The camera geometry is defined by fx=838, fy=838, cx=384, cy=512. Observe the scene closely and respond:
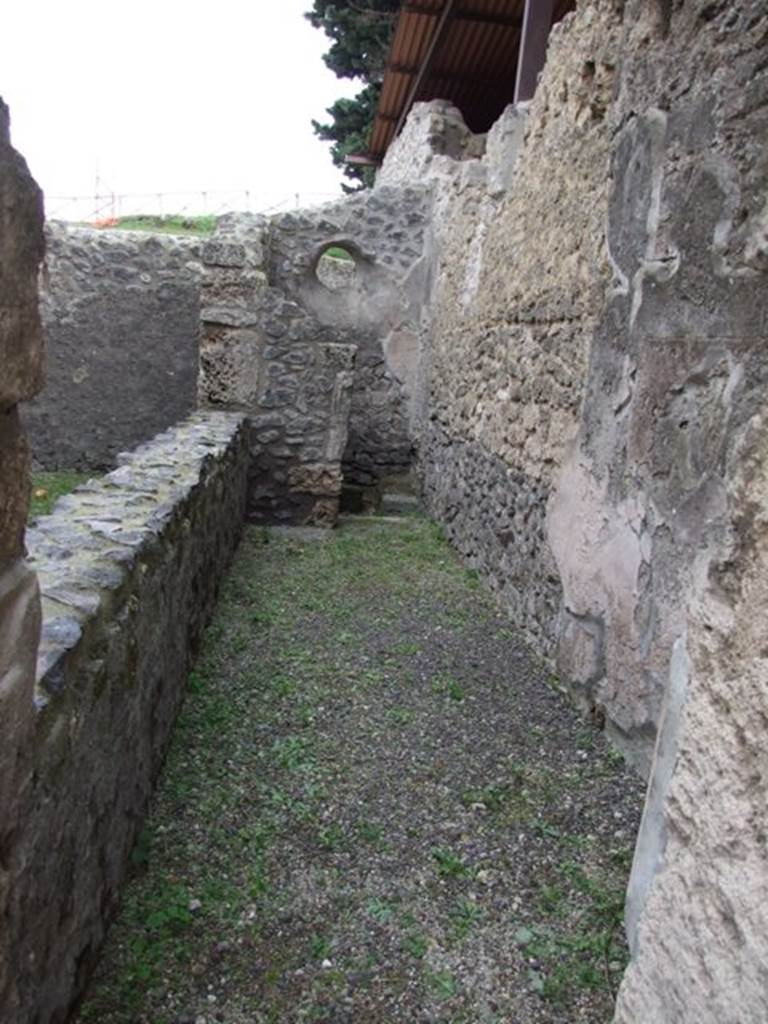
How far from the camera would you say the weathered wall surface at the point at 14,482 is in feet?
3.39

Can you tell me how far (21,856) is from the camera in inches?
51.1

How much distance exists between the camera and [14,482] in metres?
1.18

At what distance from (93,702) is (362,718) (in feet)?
5.15

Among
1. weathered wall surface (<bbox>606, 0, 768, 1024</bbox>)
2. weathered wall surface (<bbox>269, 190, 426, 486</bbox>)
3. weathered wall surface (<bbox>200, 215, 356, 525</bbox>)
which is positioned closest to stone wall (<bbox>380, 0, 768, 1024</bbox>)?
weathered wall surface (<bbox>606, 0, 768, 1024</bbox>)

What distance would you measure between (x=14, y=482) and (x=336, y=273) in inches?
303

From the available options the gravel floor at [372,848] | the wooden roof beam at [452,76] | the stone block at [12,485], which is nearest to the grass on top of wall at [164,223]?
the wooden roof beam at [452,76]

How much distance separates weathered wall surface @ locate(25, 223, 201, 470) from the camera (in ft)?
24.9

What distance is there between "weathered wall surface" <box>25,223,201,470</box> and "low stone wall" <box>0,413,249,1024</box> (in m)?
4.66

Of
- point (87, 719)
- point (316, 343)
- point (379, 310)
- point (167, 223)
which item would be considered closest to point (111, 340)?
point (316, 343)

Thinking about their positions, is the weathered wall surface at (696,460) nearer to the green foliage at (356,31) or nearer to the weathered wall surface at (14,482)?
the weathered wall surface at (14,482)

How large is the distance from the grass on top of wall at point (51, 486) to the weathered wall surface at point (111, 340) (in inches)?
7.1

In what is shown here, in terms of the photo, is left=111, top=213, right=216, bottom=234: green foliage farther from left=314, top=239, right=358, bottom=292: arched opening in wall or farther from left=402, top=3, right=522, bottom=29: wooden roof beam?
left=314, top=239, right=358, bottom=292: arched opening in wall

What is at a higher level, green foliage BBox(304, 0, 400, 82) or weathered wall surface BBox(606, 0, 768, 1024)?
green foliage BBox(304, 0, 400, 82)

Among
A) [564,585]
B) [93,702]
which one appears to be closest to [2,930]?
[93,702]
